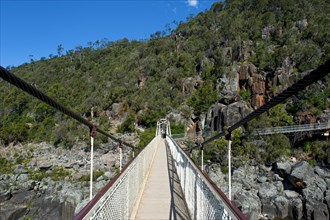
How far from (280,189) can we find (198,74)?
24.9 metres

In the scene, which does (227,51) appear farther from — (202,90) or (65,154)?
(65,154)

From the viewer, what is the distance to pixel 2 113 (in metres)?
49.7

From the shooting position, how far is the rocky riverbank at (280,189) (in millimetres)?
14742

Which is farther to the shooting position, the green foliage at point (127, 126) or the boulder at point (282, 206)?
the green foliage at point (127, 126)

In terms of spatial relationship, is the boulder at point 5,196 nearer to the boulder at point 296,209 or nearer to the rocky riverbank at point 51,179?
the rocky riverbank at point 51,179

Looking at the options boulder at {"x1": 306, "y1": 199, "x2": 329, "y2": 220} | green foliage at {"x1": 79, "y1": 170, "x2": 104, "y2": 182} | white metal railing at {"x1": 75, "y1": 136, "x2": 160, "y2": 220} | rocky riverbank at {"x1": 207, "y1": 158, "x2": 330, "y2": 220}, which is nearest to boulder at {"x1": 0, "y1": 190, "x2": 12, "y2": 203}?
green foliage at {"x1": 79, "y1": 170, "x2": 104, "y2": 182}

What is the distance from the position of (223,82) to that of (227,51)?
6.90m

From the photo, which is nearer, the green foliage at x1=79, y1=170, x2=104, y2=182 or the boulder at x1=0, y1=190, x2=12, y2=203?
the boulder at x1=0, y1=190, x2=12, y2=203

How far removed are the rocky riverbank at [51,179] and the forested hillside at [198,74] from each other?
4759 mm

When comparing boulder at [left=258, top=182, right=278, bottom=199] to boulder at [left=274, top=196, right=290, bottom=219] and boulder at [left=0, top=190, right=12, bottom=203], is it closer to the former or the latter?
boulder at [left=274, top=196, right=290, bottom=219]

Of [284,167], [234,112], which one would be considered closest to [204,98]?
[234,112]

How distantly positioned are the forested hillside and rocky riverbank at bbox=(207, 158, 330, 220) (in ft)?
12.6

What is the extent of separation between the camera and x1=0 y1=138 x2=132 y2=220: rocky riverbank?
14816 mm

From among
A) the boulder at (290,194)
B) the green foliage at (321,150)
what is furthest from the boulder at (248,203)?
the green foliage at (321,150)
